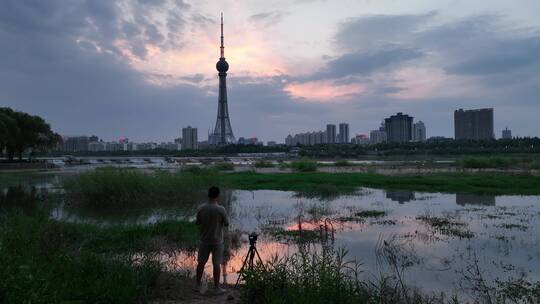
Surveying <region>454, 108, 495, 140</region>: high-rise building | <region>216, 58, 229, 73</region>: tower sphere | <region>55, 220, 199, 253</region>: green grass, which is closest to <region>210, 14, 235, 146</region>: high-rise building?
<region>216, 58, 229, 73</region>: tower sphere

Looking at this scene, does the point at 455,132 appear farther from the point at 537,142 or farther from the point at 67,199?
the point at 67,199

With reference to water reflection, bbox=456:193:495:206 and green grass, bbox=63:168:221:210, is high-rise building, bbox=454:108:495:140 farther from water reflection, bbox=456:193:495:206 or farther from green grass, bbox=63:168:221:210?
green grass, bbox=63:168:221:210

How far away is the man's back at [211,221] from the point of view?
7090 mm

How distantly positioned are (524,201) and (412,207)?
640 centimetres

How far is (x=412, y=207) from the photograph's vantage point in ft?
66.3

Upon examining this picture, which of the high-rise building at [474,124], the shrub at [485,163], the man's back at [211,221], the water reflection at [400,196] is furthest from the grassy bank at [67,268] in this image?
the high-rise building at [474,124]

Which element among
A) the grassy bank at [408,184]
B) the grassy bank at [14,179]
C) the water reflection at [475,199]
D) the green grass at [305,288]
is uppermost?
the green grass at [305,288]

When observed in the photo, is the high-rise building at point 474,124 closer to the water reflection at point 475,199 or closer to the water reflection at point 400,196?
the water reflection at point 400,196

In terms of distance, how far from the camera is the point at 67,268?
23.3 ft

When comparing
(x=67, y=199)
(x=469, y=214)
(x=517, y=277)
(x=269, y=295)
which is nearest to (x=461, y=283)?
(x=517, y=277)

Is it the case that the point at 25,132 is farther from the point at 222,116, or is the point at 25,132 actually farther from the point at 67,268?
the point at 222,116

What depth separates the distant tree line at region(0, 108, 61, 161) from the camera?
154ft

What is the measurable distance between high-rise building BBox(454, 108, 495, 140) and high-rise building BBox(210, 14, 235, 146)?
87.6 m

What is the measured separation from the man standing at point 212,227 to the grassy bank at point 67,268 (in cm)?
96
